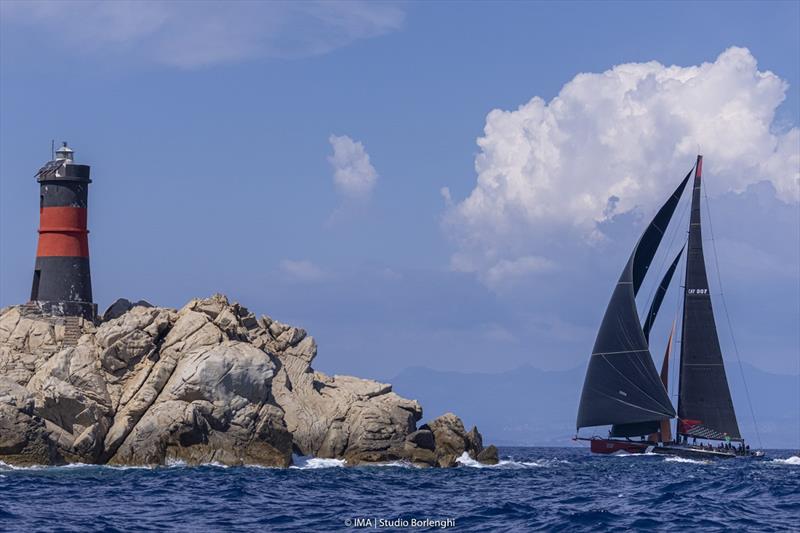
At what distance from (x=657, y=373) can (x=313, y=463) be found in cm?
3087

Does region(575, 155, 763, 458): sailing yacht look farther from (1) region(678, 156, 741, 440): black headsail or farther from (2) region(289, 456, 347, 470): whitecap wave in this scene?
(2) region(289, 456, 347, 470): whitecap wave

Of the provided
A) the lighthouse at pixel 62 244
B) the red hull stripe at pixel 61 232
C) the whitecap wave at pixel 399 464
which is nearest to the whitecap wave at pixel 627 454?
the whitecap wave at pixel 399 464

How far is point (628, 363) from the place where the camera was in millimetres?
76188

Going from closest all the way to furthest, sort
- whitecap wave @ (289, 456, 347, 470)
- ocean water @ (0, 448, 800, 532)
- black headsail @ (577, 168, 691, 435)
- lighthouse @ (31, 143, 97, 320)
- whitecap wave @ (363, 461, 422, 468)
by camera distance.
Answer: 1. ocean water @ (0, 448, 800, 532)
2. whitecap wave @ (289, 456, 347, 470)
3. whitecap wave @ (363, 461, 422, 468)
4. lighthouse @ (31, 143, 97, 320)
5. black headsail @ (577, 168, 691, 435)

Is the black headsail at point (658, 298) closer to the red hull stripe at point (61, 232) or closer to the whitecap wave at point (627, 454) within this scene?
the whitecap wave at point (627, 454)

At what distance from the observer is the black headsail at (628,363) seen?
76.0m

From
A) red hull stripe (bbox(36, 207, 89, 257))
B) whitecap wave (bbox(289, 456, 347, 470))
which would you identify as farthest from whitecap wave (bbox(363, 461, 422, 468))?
red hull stripe (bbox(36, 207, 89, 257))

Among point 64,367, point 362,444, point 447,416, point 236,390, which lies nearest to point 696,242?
point 447,416

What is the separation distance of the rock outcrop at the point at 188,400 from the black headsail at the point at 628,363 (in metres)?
19.9

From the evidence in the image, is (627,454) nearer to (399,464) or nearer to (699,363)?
(699,363)

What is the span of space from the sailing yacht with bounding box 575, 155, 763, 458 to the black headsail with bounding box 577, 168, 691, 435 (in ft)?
0.20

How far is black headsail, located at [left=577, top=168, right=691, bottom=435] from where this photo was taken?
249 feet

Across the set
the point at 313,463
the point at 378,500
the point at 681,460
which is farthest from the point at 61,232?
the point at 681,460

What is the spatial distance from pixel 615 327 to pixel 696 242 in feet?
26.1
